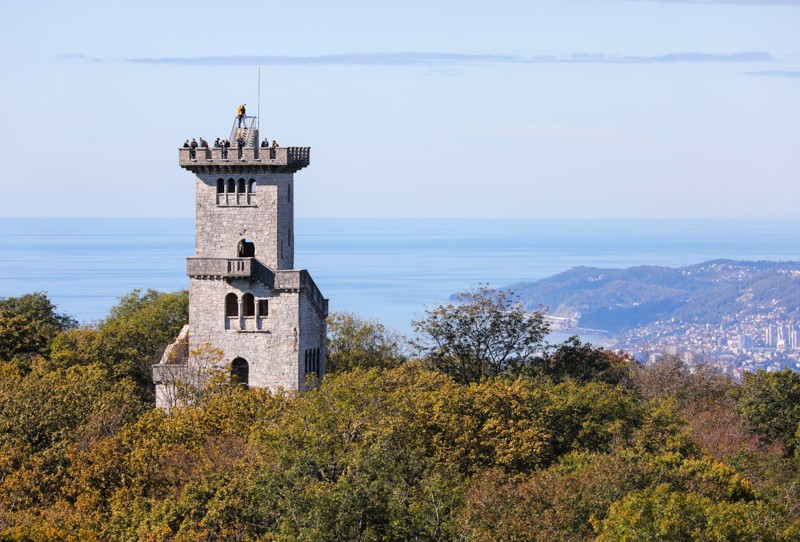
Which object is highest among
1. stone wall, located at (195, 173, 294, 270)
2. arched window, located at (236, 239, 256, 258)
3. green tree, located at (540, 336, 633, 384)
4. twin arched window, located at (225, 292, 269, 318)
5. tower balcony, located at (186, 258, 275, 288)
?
stone wall, located at (195, 173, 294, 270)

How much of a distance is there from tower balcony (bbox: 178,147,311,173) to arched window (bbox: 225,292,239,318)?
5264 mm

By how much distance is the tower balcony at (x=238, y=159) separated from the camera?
5678cm

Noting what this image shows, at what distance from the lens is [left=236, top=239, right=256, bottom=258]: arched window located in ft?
189

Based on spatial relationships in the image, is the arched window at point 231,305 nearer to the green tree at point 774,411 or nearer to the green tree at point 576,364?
the green tree at point 576,364

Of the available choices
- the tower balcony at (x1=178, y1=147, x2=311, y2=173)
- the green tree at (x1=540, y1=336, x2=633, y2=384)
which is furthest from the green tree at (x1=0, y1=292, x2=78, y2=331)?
the green tree at (x1=540, y1=336, x2=633, y2=384)

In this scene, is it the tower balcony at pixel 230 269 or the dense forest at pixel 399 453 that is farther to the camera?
the tower balcony at pixel 230 269

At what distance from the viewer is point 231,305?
189 feet

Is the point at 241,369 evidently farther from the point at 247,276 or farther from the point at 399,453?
the point at 399,453

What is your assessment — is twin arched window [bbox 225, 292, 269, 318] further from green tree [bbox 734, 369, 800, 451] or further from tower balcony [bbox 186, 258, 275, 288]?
green tree [bbox 734, 369, 800, 451]

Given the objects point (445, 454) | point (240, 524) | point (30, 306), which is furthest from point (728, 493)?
point (30, 306)

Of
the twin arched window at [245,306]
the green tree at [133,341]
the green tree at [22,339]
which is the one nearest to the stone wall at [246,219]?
the twin arched window at [245,306]

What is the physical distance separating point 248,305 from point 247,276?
1.64m

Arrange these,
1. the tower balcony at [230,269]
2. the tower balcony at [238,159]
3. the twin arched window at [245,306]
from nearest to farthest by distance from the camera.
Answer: the tower balcony at [230,269] → the tower balcony at [238,159] → the twin arched window at [245,306]

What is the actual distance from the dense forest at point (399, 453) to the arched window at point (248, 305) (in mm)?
3846
